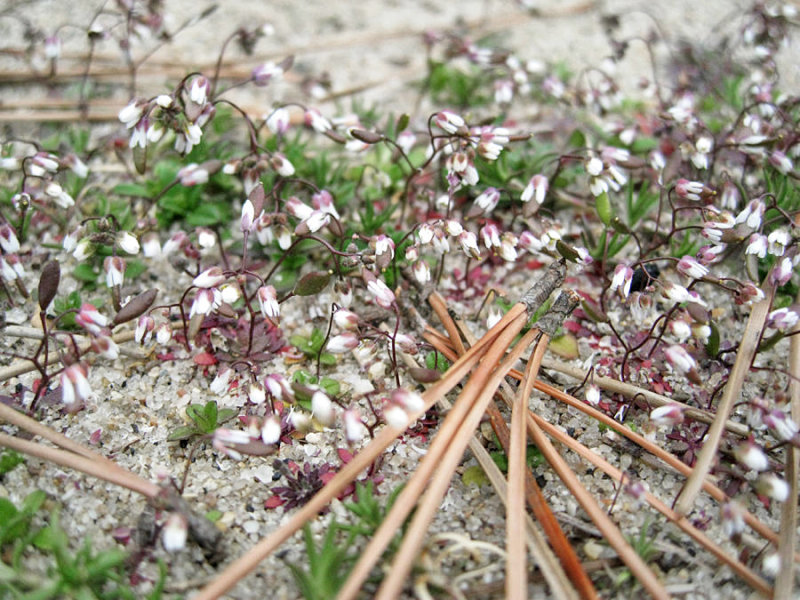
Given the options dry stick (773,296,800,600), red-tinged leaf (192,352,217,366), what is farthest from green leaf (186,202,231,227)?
dry stick (773,296,800,600)

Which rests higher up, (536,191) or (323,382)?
(536,191)

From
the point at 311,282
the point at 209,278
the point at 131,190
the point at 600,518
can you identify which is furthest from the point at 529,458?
the point at 131,190

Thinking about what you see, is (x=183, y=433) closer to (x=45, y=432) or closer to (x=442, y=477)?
(x=45, y=432)

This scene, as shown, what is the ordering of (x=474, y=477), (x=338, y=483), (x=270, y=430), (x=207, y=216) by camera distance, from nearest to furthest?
1. (x=338, y=483)
2. (x=270, y=430)
3. (x=474, y=477)
4. (x=207, y=216)

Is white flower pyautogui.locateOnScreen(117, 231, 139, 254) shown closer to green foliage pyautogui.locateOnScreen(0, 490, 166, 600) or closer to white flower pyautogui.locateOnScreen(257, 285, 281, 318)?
white flower pyautogui.locateOnScreen(257, 285, 281, 318)

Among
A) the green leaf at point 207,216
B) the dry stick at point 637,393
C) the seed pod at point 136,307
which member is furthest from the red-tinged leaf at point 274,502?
the green leaf at point 207,216

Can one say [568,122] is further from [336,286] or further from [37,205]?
[37,205]

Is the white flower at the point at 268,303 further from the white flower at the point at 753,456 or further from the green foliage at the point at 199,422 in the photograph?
the white flower at the point at 753,456
